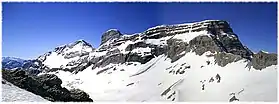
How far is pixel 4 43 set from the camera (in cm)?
256

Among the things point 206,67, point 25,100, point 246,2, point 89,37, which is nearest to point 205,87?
point 206,67

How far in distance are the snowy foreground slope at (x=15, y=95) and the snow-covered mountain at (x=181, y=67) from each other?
0.48ft

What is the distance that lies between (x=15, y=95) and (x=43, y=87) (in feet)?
0.47

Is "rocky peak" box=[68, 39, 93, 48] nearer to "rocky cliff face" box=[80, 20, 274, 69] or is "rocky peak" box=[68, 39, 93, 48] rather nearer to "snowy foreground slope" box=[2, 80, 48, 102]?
"rocky cliff face" box=[80, 20, 274, 69]

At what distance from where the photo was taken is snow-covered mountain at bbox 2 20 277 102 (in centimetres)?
256

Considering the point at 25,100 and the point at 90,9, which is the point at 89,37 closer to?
the point at 90,9

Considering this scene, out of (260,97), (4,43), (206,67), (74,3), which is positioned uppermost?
(74,3)

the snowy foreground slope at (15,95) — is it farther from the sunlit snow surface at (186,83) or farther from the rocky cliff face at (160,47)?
the sunlit snow surface at (186,83)

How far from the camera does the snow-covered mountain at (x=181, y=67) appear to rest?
8.39ft

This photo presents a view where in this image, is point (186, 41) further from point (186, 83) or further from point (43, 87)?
point (43, 87)

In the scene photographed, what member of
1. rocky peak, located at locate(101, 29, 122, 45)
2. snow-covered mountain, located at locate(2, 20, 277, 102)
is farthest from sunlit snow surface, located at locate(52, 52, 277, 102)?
rocky peak, located at locate(101, 29, 122, 45)

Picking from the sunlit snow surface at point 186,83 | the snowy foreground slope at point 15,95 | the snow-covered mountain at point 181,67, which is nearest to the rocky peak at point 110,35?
the snow-covered mountain at point 181,67

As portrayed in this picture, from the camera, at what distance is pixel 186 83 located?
2.58 m

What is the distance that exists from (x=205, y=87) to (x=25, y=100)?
91 cm
